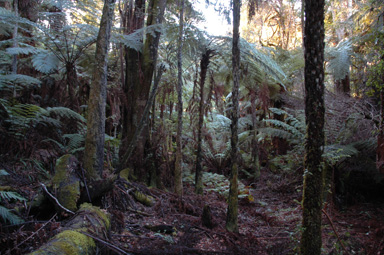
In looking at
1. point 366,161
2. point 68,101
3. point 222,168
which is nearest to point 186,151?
point 222,168

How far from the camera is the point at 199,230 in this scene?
4031 mm

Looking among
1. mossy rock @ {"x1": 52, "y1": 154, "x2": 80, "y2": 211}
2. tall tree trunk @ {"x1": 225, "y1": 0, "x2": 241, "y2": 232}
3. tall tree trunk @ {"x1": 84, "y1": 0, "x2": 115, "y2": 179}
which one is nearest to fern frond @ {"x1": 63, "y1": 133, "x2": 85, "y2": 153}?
tall tree trunk @ {"x1": 84, "y1": 0, "x2": 115, "y2": 179}

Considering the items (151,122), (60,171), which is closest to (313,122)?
(60,171)

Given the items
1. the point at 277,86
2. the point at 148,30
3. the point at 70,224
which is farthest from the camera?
the point at 277,86

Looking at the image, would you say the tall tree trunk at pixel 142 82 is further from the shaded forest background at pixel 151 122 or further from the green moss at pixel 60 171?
the green moss at pixel 60 171

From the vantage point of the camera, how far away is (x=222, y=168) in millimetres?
10164

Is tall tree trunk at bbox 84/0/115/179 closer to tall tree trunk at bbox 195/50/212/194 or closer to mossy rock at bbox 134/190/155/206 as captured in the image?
mossy rock at bbox 134/190/155/206

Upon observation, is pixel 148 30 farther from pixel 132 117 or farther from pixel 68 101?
pixel 68 101

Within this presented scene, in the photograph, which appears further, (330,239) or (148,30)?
(148,30)

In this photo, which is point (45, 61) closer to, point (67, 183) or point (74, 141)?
point (74, 141)

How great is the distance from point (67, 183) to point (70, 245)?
46.7 inches

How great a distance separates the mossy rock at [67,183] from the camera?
9.80 feet

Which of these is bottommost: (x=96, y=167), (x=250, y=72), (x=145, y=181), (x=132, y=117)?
(x=145, y=181)

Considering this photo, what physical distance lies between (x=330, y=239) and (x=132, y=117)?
15.1 ft
